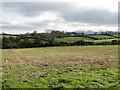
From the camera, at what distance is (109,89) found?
9492 millimetres

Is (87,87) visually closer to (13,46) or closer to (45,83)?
(45,83)

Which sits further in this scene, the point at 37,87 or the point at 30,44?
the point at 30,44

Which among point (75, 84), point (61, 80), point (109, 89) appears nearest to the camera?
point (109, 89)

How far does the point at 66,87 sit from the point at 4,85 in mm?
5224

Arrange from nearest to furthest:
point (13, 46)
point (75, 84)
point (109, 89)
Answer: point (109, 89) < point (75, 84) < point (13, 46)

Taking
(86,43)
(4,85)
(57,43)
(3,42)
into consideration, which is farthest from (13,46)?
(4,85)

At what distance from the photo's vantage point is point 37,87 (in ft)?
32.4

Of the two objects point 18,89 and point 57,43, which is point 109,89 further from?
point 57,43

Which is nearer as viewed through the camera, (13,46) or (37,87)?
(37,87)

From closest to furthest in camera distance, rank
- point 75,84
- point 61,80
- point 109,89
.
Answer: point 109,89, point 75,84, point 61,80

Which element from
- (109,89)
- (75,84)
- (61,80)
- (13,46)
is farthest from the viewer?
(13,46)

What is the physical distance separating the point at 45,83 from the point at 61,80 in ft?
4.97

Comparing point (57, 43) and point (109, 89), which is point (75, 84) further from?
point (57, 43)

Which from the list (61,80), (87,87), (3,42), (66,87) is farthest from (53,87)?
(3,42)
